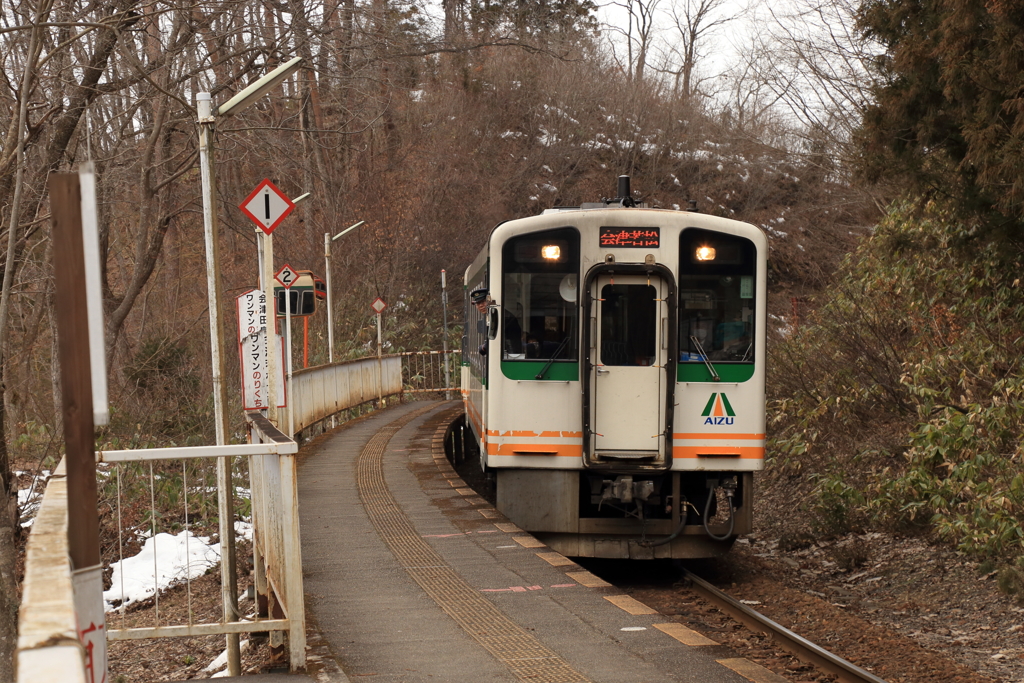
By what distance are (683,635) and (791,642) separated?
1.19 m

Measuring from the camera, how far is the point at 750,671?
17.3ft

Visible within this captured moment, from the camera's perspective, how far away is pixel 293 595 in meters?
5.00

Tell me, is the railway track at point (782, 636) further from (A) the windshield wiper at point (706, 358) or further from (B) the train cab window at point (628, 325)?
(B) the train cab window at point (628, 325)

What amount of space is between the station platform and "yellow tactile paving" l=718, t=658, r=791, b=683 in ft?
Answer: 0.04

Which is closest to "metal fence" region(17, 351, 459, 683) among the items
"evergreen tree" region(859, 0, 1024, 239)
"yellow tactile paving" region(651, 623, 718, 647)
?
"yellow tactile paving" region(651, 623, 718, 647)

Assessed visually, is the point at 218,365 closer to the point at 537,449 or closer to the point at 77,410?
the point at 537,449

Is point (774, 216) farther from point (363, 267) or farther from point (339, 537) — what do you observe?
point (339, 537)

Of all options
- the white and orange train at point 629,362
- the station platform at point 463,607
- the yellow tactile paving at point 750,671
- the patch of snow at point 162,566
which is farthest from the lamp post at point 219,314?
the yellow tactile paving at point 750,671

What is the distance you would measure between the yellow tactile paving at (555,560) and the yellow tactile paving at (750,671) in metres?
2.31

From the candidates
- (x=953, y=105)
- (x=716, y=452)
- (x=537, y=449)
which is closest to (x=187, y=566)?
(x=537, y=449)

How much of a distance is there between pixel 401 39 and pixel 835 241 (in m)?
16.6

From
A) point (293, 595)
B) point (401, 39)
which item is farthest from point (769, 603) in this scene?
point (401, 39)

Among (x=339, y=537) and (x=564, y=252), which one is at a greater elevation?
(x=564, y=252)

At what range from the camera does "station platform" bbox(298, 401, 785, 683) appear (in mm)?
5230
